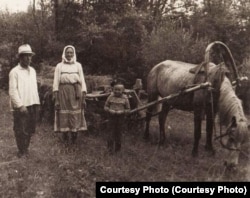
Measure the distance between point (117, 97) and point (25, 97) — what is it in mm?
1720

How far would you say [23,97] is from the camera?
762cm

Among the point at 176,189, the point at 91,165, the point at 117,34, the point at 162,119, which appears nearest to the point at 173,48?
the point at 117,34

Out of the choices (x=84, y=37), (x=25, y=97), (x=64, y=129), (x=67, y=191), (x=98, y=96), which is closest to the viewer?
(x=67, y=191)

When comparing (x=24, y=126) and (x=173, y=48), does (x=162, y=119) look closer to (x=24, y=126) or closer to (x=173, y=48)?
(x=24, y=126)

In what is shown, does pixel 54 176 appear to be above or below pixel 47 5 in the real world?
below

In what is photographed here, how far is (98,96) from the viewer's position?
9133 millimetres

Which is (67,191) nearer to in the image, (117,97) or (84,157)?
(84,157)

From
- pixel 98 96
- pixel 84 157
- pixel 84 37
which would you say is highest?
pixel 84 37

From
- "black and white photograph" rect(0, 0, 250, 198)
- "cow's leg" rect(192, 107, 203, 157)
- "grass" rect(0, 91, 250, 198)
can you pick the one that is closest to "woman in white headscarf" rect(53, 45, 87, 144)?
"black and white photograph" rect(0, 0, 250, 198)

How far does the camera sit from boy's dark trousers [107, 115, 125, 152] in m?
7.96

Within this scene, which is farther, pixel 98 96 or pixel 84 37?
pixel 84 37

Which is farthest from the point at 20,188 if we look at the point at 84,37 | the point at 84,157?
the point at 84,37

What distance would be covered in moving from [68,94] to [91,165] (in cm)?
211

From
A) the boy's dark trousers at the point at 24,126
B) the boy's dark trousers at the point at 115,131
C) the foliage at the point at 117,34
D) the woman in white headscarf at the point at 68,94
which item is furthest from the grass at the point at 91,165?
the foliage at the point at 117,34
